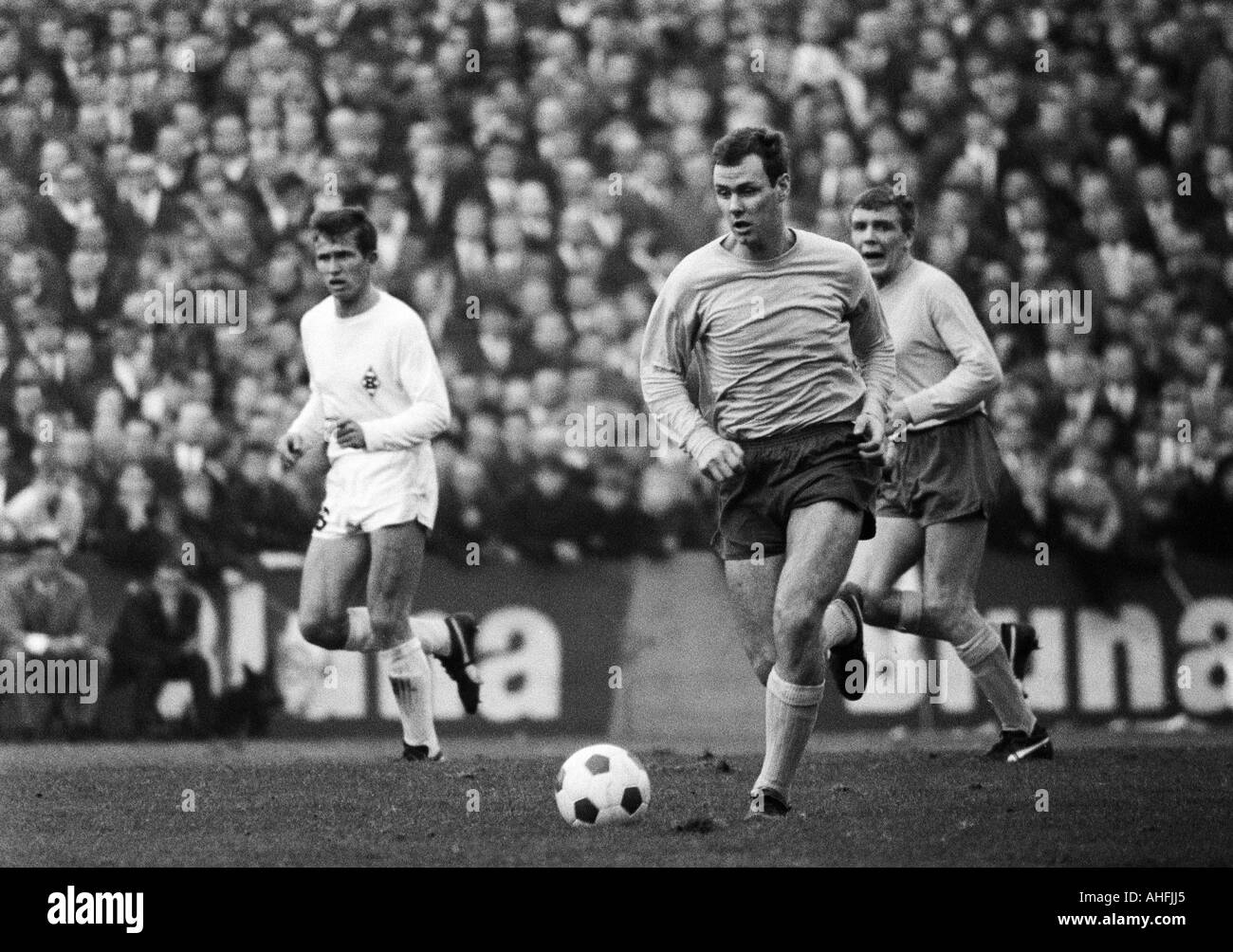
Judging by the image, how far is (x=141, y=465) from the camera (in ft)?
34.9

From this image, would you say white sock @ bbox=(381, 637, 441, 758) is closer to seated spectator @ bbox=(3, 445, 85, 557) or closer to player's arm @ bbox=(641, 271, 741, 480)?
player's arm @ bbox=(641, 271, 741, 480)

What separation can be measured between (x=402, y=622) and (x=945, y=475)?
2181mm

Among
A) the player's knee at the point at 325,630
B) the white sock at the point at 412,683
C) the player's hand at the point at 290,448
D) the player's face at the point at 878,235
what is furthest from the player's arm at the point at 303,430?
the player's face at the point at 878,235

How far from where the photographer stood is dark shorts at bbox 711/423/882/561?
6516 millimetres

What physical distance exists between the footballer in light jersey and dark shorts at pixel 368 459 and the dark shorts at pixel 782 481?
1976 millimetres

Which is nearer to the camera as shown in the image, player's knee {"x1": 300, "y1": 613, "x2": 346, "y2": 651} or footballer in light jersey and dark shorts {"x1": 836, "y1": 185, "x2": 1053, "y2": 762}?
footballer in light jersey and dark shorts {"x1": 836, "y1": 185, "x2": 1053, "y2": 762}

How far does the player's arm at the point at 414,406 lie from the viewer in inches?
321

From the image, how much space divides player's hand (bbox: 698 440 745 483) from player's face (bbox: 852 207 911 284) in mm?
2102

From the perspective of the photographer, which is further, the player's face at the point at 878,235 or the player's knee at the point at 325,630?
the player's knee at the point at 325,630

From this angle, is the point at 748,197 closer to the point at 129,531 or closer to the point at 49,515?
the point at 129,531

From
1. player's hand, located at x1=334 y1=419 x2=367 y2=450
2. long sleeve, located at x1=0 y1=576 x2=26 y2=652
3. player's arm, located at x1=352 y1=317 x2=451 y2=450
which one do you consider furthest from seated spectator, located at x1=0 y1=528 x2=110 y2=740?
player's hand, located at x1=334 y1=419 x2=367 y2=450

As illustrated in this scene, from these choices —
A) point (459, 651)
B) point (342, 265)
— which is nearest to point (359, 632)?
point (459, 651)

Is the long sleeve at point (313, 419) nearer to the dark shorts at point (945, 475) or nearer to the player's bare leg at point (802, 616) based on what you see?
the dark shorts at point (945, 475)

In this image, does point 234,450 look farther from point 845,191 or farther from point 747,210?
point 747,210
